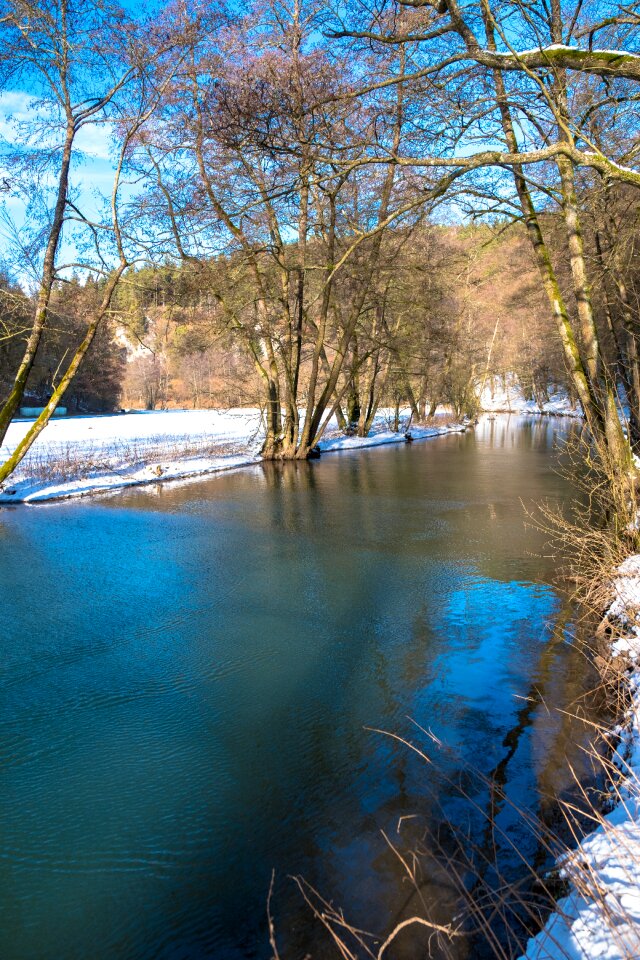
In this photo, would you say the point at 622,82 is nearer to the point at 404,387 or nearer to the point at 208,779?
the point at 208,779

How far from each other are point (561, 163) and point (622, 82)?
Result: 13.0 feet

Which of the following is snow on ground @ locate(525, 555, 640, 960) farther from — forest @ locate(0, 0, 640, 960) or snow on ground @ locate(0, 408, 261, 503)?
snow on ground @ locate(0, 408, 261, 503)

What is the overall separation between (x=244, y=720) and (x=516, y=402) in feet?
225

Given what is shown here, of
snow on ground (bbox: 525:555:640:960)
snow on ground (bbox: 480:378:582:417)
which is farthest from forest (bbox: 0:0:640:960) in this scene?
snow on ground (bbox: 480:378:582:417)

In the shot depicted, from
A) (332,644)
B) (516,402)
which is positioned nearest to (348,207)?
(332,644)

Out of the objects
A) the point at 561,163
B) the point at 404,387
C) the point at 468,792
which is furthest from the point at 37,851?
the point at 404,387

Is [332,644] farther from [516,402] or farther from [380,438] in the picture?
[516,402]

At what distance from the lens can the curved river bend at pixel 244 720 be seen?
2.80 m

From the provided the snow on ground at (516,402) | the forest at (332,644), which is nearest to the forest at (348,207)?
the forest at (332,644)

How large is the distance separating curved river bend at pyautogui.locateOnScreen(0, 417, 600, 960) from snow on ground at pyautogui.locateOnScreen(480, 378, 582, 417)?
1659 inches

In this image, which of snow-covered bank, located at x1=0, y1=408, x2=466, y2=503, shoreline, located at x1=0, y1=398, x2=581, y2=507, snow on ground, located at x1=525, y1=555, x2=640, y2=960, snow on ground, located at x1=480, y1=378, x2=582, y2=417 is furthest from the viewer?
snow on ground, located at x1=480, y1=378, x2=582, y2=417

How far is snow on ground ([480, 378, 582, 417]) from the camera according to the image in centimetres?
5366

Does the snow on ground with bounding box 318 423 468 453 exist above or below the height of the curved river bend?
above

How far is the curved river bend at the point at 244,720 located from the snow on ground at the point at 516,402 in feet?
138
